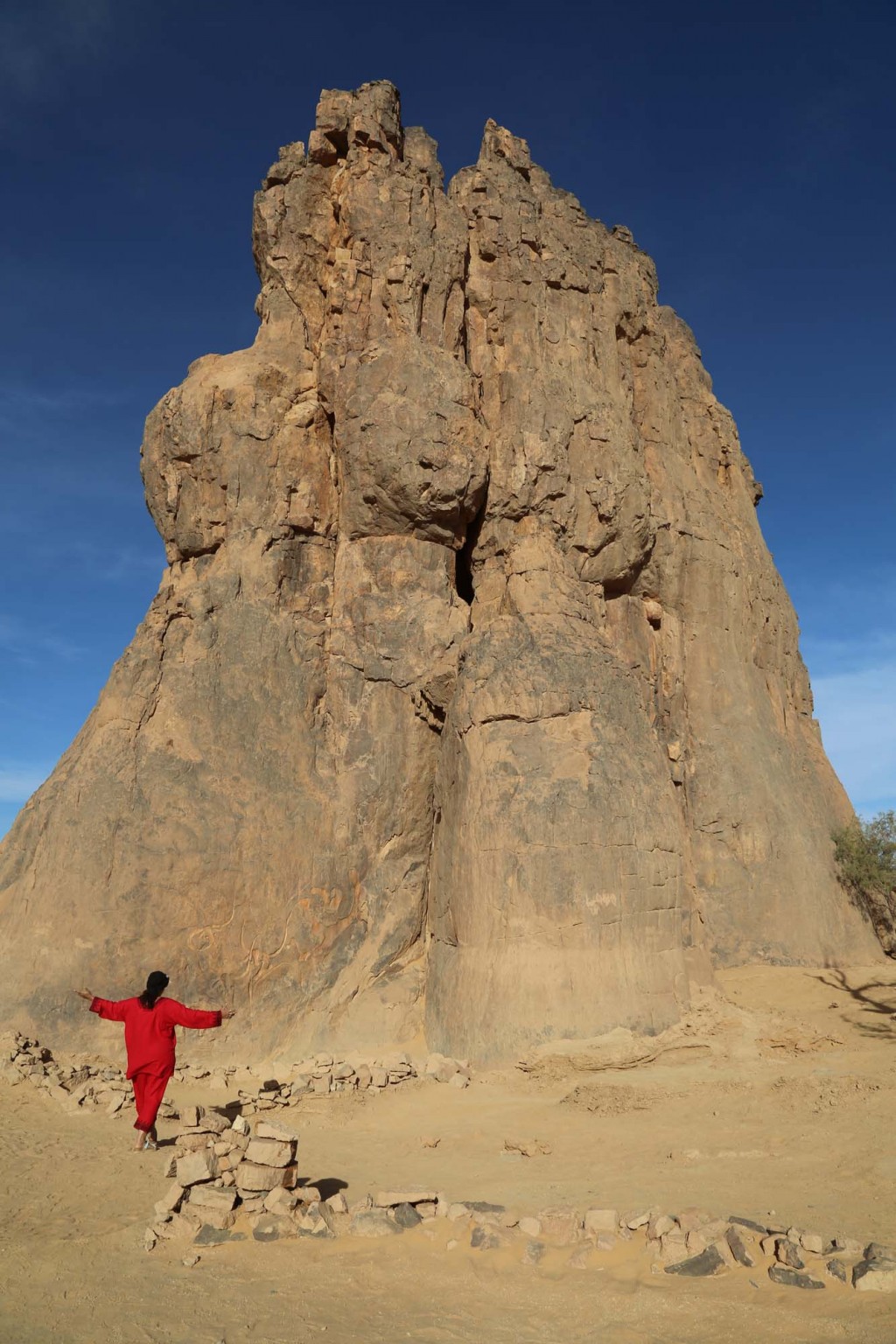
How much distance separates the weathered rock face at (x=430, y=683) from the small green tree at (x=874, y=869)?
1.64 feet

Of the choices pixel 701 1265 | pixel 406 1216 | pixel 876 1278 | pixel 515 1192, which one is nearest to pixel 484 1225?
pixel 406 1216

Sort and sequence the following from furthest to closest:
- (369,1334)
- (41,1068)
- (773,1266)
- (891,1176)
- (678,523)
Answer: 1. (678,523)
2. (41,1068)
3. (891,1176)
4. (773,1266)
5. (369,1334)

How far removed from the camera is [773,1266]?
3.81 meters

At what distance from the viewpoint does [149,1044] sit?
611cm

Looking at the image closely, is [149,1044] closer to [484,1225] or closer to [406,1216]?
[406,1216]

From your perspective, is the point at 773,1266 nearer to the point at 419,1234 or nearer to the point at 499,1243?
the point at 499,1243

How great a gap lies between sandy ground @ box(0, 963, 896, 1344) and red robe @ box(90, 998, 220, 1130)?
1.16ft

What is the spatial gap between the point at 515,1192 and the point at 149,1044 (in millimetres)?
2630

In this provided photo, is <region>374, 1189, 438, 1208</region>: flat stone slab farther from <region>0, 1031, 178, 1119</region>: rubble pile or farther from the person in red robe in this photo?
<region>0, 1031, 178, 1119</region>: rubble pile

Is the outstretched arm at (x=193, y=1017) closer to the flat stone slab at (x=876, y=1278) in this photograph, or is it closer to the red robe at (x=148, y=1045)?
the red robe at (x=148, y=1045)

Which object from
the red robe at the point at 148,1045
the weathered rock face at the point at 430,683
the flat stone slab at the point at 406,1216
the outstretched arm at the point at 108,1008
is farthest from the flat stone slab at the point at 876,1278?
the weathered rock face at the point at 430,683

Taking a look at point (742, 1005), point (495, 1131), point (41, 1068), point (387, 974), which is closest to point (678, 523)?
point (742, 1005)

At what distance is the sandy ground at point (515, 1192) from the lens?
3529 mm

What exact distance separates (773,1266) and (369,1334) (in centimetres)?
173
